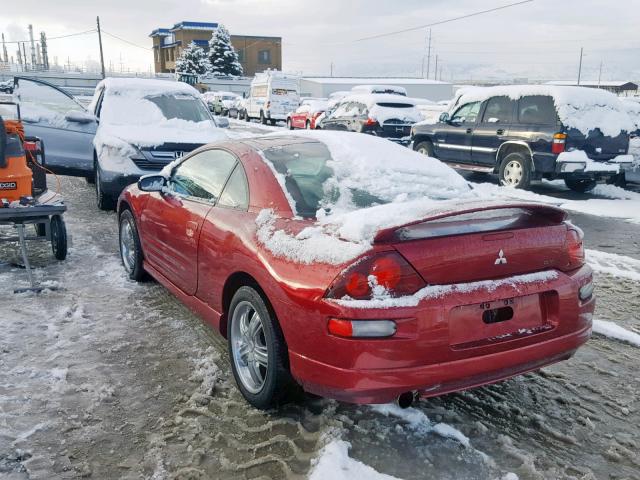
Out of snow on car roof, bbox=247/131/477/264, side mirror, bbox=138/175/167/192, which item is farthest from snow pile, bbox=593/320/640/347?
side mirror, bbox=138/175/167/192

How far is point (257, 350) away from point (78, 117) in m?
6.63

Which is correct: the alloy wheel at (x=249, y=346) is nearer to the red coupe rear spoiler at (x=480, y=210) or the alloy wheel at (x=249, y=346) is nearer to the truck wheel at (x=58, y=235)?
the red coupe rear spoiler at (x=480, y=210)

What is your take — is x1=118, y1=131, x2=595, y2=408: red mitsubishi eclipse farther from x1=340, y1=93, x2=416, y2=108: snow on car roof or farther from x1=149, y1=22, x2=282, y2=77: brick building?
x1=149, y1=22, x2=282, y2=77: brick building

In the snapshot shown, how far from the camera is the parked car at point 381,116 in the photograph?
16.8 m

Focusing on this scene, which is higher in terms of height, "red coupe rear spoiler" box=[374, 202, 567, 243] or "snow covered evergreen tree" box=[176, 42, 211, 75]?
"snow covered evergreen tree" box=[176, 42, 211, 75]

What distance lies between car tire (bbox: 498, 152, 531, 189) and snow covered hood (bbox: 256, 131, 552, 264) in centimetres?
721

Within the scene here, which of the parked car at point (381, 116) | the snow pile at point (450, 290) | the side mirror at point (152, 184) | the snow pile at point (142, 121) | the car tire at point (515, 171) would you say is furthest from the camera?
the parked car at point (381, 116)

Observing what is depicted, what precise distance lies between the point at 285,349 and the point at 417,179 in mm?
1556

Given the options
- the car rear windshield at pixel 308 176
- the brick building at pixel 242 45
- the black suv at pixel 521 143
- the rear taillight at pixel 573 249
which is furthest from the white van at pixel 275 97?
the brick building at pixel 242 45

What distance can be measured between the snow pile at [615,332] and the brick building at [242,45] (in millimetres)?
78559

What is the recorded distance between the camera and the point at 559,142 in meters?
10.2

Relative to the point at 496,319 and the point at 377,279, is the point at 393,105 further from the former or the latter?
the point at 377,279

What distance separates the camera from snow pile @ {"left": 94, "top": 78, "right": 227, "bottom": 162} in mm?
8359

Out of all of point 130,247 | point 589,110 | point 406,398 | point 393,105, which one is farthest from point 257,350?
point 393,105
